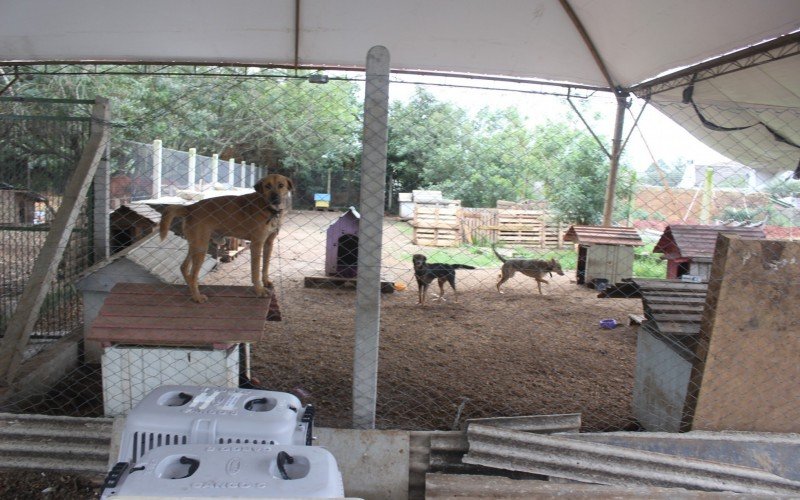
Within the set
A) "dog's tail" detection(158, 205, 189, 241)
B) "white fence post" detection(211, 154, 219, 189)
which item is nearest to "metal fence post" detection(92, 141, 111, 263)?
"dog's tail" detection(158, 205, 189, 241)

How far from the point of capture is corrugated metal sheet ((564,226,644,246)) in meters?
9.36

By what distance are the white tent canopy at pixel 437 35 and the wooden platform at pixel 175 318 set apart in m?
3.70

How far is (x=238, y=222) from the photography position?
11.7 ft

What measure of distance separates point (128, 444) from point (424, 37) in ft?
18.5

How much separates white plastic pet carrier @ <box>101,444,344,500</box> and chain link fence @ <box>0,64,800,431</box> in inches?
45.3

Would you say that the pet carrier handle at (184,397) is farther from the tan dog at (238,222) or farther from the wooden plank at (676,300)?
the wooden plank at (676,300)

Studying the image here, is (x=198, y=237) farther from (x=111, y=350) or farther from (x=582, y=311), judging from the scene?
(x=582, y=311)

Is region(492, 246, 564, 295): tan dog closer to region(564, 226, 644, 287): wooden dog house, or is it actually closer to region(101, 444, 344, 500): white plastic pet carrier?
region(564, 226, 644, 287): wooden dog house

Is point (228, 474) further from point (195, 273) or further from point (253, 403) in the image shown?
point (195, 273)

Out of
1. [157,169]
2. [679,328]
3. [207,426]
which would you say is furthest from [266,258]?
[157,169]

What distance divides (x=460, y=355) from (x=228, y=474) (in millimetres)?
3839

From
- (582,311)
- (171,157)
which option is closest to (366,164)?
(582,311)

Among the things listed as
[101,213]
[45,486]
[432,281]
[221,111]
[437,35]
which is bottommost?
[45,486]

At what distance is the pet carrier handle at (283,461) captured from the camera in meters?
1.59
